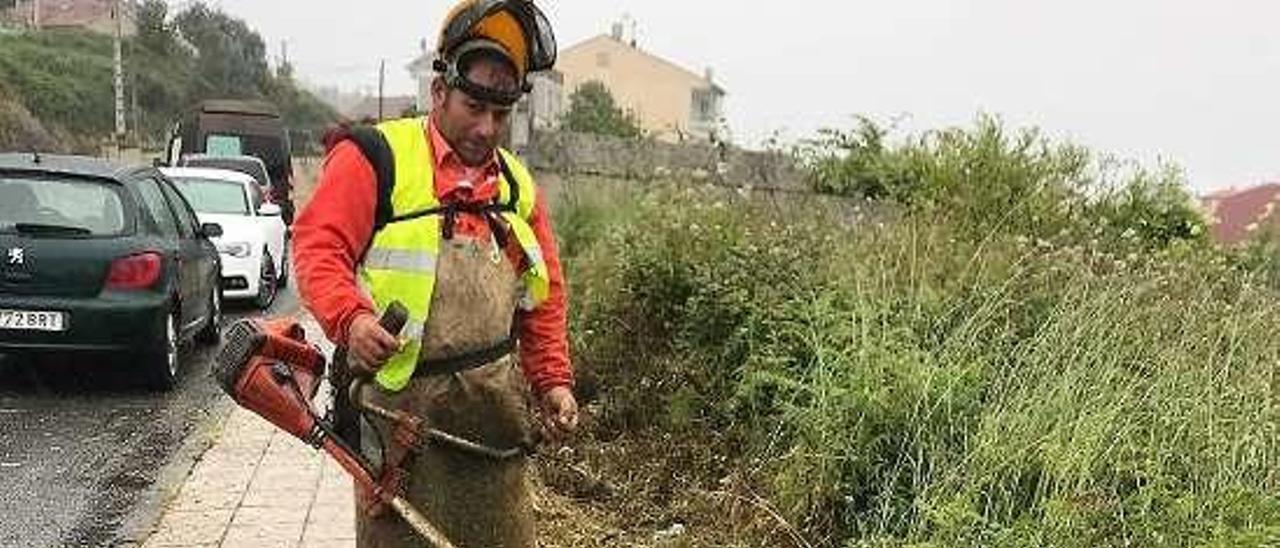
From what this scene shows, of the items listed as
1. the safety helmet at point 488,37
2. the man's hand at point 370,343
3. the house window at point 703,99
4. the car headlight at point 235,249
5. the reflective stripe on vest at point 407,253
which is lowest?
the car headlight at point 235,249

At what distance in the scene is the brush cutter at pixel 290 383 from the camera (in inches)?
124

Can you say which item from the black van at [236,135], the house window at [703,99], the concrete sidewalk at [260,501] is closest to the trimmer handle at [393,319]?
the concrete sidewalk at [260,501]

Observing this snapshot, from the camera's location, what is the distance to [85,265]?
28.1ft

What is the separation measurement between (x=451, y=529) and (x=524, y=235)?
2.42 ft

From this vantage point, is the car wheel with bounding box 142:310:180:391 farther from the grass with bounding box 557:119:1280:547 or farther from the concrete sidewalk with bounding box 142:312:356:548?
the grass with bounding box 557:119:1280:547

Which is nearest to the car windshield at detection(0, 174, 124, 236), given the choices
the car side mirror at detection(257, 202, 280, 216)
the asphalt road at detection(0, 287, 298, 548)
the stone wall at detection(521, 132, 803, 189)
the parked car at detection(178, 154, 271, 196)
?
the asphalt road at detection(0, 287, 298, 548)

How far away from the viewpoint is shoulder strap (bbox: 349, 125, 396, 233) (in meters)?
3.25

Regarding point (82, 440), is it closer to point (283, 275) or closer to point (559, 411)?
point (559, 411)

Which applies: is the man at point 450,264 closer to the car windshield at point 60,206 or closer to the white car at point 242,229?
the car windshield at point 60,206

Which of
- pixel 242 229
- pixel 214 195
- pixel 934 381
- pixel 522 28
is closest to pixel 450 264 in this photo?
pixel 522 28

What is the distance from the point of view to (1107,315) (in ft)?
18.5

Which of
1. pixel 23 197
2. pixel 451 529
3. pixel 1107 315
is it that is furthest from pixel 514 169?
pixel 23 197

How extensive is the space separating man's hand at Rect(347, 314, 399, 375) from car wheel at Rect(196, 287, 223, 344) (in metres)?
8.20

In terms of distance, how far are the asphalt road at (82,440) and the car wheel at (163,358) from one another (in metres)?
0.10
